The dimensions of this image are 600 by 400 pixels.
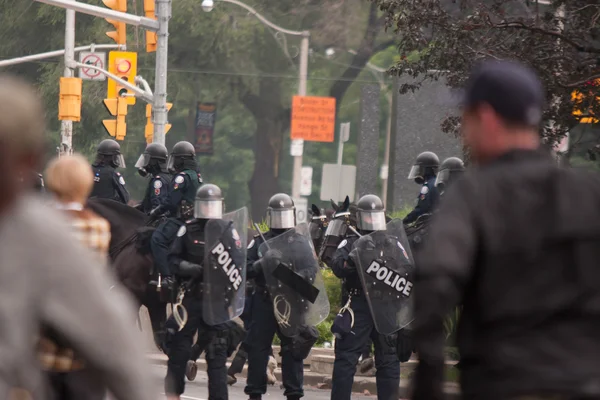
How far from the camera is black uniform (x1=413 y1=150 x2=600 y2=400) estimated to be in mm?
3473

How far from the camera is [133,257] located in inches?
546

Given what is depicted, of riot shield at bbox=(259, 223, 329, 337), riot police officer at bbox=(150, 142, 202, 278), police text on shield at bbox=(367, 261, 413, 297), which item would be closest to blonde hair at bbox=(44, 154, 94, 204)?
police text on shield at bbox=(367, 261, 413, 297)

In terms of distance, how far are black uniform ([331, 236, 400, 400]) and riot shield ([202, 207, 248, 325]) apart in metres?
0.81

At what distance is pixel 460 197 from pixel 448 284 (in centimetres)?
24

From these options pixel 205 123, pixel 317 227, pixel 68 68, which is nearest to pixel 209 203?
pixel 317 227

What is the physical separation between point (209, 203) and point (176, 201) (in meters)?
2.25

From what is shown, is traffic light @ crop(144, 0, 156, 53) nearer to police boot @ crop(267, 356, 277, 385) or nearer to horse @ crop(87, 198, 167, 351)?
horse @ crop(87, 198, 167, 351)

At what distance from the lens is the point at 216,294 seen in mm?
11188

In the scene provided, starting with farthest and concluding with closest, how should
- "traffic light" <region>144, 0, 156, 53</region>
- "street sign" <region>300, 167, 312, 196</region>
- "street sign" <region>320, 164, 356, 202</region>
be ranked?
"street sign" <region>300, 167, 312, 196</region>, "street sign" <region>320, 164, 356, 202</region>, "traffic light" <region>144, 0, 156, 53</region>

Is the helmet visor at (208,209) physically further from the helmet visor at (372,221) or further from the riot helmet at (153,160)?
the riot helmet at (153,160)

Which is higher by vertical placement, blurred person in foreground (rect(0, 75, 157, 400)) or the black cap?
the black cap

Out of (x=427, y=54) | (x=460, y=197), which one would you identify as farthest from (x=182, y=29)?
(x=460, y=197)

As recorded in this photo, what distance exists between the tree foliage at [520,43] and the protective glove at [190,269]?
3.57 meters

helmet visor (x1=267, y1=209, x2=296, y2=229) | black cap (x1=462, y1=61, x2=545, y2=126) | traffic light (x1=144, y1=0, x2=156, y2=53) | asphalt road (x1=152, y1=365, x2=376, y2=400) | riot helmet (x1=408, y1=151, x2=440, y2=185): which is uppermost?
traffic light (x1=144, y1=0, x2=156, y2=53)
